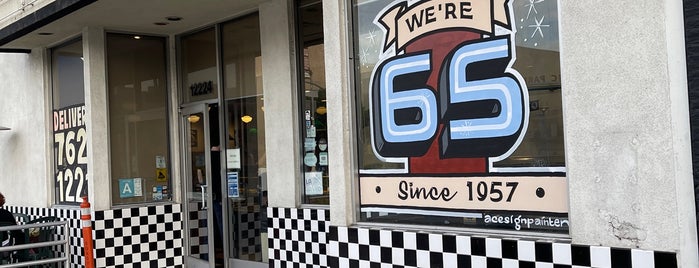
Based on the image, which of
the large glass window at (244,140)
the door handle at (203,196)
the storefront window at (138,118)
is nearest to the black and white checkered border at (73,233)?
the storefront window at (138,118)

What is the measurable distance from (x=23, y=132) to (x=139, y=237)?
3.14 m

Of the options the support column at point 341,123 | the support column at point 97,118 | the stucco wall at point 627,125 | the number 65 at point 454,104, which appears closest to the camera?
the stucco wall at point 627,125

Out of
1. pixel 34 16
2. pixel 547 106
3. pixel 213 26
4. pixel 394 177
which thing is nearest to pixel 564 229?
pixel 547 106

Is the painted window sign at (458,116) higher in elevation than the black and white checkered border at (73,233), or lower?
higher

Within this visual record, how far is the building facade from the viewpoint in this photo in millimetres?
3057

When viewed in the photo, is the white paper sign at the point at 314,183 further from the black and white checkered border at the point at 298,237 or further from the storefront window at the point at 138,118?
the storefront window at the point at 138,118

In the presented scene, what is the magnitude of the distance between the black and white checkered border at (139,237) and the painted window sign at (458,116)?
5.07m

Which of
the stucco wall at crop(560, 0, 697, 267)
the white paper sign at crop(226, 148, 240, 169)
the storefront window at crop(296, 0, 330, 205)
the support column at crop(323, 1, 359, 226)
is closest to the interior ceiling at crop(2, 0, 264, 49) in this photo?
the storefront window at crop(296, 0, 330, 205)

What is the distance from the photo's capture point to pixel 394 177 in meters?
4.27

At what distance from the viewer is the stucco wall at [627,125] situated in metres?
2.94

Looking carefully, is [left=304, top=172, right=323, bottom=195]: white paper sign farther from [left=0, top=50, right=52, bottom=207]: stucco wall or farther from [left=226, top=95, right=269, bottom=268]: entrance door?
[left=0, top=50, right=52, bottom=207]: stucco wall

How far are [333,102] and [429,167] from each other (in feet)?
2.87

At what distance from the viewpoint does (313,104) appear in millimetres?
7023

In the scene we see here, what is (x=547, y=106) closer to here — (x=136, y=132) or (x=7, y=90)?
(x=136, y=132)
